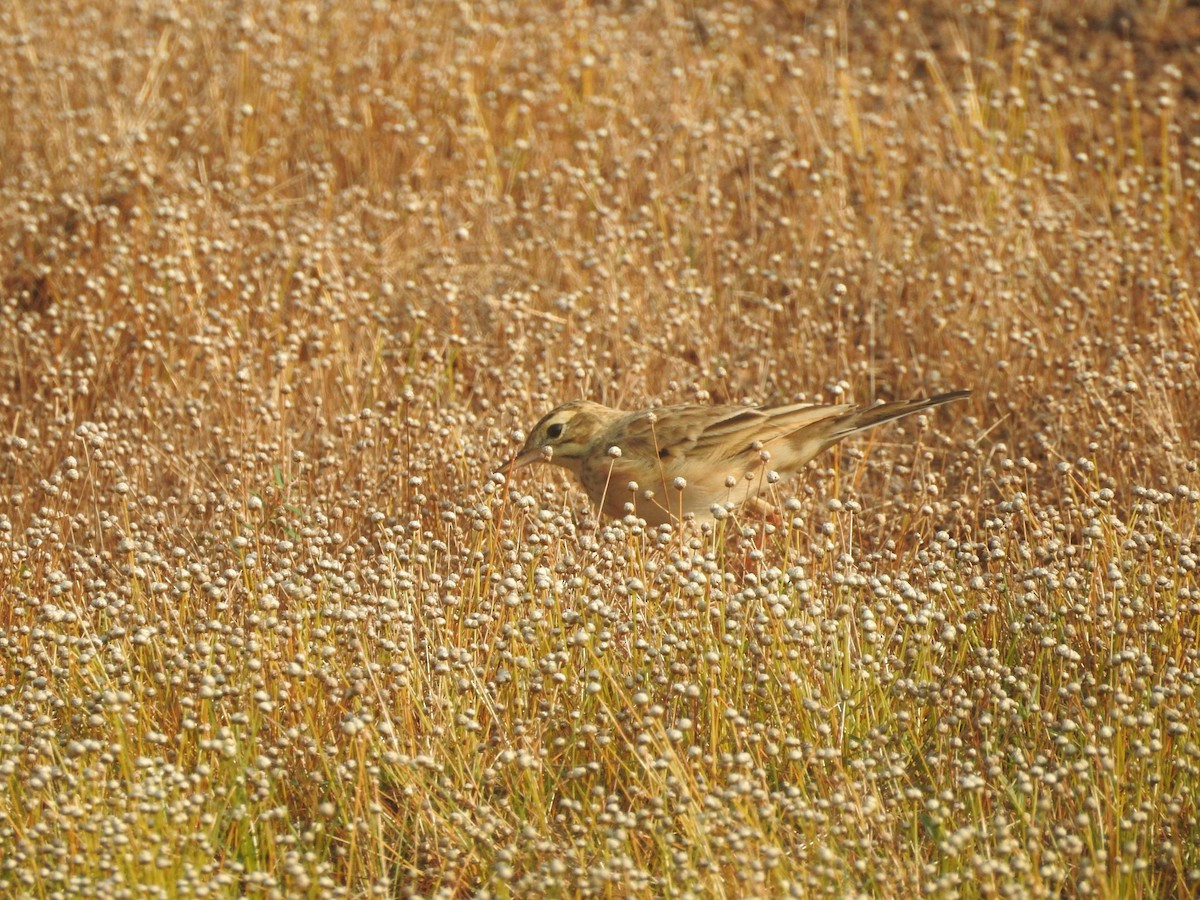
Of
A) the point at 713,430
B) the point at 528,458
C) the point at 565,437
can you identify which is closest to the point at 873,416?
the point at 713,430

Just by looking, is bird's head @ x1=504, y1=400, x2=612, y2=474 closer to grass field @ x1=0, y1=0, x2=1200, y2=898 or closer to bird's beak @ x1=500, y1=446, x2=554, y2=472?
bird's beak @ x1=500, y1=446, x2=554, y2=472

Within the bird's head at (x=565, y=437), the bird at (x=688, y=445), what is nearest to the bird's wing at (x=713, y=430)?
the bird at (x=688, y=445)

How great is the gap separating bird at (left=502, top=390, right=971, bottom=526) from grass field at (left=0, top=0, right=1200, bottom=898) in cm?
18

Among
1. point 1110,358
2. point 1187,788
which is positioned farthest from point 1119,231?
point 1187,788

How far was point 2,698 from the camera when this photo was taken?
14.3ft

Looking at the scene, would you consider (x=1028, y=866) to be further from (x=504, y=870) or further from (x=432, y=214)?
(x=432, y=214)

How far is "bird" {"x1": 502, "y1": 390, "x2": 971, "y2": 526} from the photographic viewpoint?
534 cm

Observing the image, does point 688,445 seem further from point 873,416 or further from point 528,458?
point 873,416

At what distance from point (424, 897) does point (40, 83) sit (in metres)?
6.69

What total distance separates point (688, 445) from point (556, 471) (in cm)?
87

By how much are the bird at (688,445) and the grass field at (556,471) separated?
0.18m

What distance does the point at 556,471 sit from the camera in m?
6.05

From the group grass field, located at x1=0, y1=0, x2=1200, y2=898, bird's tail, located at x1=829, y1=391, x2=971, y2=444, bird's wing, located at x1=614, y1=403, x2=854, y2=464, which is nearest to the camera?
grass field, located at x1=0, y1=0, x2=1200, y2=898

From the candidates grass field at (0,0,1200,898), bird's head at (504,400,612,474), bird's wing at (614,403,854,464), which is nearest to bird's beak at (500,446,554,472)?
bird's head at (504,400,612,474)
